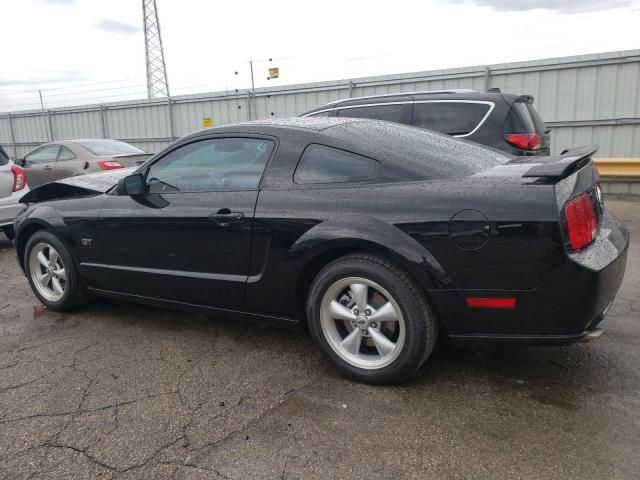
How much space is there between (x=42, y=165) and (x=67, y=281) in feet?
23.9

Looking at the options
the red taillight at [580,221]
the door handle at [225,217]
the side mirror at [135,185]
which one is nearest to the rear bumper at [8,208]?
the side mirror at [135,185]

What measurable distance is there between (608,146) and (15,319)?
32.1 feet

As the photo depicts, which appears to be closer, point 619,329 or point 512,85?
point 619,329

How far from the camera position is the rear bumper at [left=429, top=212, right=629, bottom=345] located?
8.30 feet

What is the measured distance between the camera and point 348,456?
2.41 m

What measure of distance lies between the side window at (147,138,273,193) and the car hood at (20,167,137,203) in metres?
0.69

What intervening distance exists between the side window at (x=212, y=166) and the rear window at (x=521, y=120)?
3.66 meters

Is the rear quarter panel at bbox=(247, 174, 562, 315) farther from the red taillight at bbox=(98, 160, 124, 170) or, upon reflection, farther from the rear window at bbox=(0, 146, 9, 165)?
the red taillight at bbox=(98, 160, 124, 170)

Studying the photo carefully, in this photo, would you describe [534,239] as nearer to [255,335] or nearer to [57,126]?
[255,335]

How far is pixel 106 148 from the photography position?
10.3 metres

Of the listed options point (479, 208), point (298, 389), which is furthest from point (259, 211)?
point (479, 208)

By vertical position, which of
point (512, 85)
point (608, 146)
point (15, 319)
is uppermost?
→ point (512, 85)

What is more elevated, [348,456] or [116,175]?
[116,175]

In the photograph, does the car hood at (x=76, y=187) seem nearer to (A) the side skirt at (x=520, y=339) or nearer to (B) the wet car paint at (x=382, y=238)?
(B) the wet car paint at (x=382, y=238)
